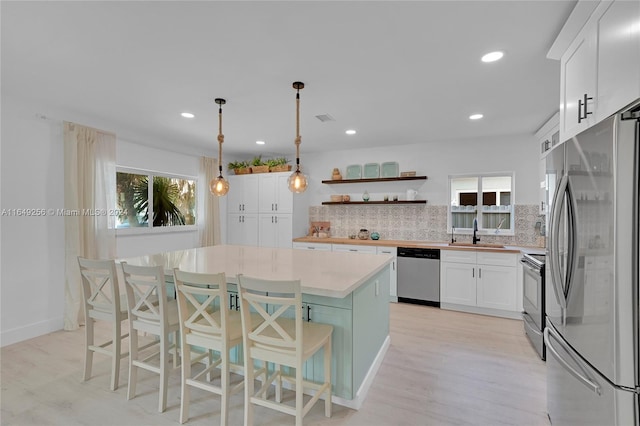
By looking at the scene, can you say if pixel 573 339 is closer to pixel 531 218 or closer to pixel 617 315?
pixel 617 315

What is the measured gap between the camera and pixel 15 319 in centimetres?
317

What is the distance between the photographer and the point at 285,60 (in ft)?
7.37

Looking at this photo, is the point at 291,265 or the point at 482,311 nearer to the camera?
the point at 291,265

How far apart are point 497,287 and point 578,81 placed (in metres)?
2.97

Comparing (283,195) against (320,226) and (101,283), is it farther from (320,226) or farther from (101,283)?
(101,283)

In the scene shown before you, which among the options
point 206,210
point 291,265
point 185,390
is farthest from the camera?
point 206,210

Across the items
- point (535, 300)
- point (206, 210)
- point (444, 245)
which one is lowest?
point (535, 300)

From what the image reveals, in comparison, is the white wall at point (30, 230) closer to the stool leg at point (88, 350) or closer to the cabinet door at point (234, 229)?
the stool leg at point (88, 350)

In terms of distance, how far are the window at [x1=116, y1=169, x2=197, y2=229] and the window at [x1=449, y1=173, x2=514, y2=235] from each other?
4.49 m

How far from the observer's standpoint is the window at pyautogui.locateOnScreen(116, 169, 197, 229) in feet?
14.1

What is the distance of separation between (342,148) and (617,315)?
4.55m

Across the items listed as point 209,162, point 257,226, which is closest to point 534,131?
point 257,226

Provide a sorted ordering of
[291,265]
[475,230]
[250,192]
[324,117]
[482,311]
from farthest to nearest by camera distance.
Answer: [250,192], [475,230], [482,311], [324,117], [291,265]

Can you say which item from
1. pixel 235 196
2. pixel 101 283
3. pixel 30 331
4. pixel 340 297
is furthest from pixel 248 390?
pixel 235 196
